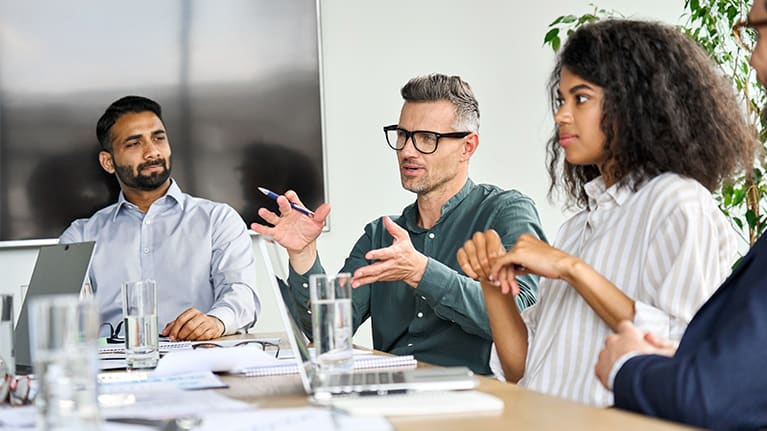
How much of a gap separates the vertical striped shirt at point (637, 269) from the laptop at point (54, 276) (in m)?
0.91

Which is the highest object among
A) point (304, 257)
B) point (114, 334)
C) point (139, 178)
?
point (139, 178)

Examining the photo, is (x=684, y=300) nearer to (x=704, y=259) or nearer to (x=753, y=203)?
(x=704, y=259)

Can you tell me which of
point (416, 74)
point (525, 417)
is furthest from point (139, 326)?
point (416, 74)

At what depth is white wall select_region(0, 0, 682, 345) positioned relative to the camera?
3.83m

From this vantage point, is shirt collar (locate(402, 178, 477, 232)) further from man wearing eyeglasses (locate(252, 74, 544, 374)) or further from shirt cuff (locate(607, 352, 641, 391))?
shirt cuff (locate(607, 352, 641, 391))

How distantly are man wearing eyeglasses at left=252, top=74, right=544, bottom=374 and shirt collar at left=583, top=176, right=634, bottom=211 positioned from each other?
0.49 metres

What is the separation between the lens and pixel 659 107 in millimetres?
1919

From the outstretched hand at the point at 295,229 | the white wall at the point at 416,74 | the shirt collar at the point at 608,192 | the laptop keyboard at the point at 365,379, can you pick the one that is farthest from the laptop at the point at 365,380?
the white wall at the point at 416,74

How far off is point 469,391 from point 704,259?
22.1 inches

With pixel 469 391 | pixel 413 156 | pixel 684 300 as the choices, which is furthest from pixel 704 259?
pixel 413 156

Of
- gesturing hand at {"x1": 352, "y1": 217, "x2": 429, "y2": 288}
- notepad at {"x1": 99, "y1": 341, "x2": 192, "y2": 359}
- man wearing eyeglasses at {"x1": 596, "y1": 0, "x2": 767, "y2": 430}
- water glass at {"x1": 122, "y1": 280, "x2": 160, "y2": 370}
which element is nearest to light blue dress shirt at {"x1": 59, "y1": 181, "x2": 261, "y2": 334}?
notepad at {"x1": 99, "y1": 341, "x2": 192, "y2": 359}

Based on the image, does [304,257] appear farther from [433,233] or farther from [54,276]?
[54,276]

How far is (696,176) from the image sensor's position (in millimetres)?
1902

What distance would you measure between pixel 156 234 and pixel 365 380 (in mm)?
2091
